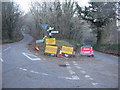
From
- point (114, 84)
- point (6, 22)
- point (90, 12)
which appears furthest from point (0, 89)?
point (6, 22)

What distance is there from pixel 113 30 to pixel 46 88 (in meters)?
27.0

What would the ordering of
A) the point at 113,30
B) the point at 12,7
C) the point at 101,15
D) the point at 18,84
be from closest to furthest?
the point at 18,84 < the point at 101,15 < the point at 113,30 < the point at 12,7

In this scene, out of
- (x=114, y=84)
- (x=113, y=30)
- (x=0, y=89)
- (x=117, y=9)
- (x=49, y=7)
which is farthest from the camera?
(x=113, y=30)

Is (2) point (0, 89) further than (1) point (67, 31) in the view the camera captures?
No

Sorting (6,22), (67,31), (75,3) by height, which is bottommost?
(67,31)

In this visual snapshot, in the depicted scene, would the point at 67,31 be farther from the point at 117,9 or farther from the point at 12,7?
the point at 12,7

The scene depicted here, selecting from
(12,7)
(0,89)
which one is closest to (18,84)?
(0,89)

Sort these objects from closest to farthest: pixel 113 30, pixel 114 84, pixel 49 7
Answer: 1. pixel 114 84
2. pixel 49 7
3. pixel 113 30

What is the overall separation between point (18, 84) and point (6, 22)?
34.3 m

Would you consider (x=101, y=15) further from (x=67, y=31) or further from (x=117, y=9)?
(x=67, y=31)

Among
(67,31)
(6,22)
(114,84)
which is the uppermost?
(6,22)

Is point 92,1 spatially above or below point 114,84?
above

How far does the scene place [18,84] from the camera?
5.82 m

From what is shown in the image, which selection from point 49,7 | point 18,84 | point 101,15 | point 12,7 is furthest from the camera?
point 12,7
